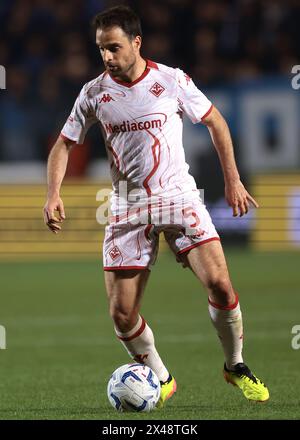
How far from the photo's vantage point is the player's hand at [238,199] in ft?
20.1

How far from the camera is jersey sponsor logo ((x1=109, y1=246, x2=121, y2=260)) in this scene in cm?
630

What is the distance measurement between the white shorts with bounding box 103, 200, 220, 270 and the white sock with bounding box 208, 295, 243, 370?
353mm

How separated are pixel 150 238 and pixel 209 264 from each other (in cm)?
39

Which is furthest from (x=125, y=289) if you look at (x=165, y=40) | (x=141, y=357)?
(x=165, y=40)

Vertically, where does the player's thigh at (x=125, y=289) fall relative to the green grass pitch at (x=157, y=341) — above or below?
above

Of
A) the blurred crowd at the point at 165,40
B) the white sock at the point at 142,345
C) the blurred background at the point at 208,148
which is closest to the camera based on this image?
the white sock at the point at 142,345

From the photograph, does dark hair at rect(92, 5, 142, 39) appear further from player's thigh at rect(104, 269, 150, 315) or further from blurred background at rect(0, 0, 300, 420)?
blurred background at rect(0, 0, 300, 420)

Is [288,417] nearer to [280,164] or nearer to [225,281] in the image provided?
[225,281]

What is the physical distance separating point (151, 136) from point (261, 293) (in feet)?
20.2

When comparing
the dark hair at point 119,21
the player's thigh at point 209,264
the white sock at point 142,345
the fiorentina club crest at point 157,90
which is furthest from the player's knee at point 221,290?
the dark hair at point 119,21

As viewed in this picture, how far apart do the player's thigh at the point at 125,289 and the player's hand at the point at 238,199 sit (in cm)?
61

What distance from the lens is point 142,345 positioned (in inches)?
255

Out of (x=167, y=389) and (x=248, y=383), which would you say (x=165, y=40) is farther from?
(x=248, y=383)

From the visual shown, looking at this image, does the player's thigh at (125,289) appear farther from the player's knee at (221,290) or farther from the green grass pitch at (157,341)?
the green grass pitch at (157,341)
